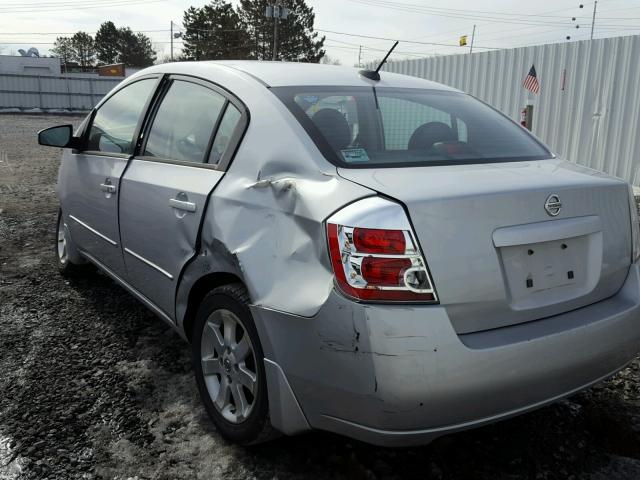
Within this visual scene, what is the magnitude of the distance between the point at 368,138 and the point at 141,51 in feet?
265

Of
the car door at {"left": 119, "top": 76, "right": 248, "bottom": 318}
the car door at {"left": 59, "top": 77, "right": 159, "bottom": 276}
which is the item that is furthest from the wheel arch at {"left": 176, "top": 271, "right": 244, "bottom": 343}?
the car door at {"left": 59, "top": 77, "right": 159, "bottom": 276}

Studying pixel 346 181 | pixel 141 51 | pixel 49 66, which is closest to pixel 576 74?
pixel 346 181

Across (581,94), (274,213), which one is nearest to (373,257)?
(274,213)

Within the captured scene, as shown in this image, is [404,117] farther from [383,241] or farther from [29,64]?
[29,64]

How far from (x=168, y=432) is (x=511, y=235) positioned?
1.69m

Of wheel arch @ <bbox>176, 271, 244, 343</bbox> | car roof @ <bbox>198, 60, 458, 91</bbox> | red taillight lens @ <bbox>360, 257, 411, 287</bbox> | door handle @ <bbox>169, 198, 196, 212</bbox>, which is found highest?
car roof @ <bbox>198, 60, 458, 91</bbox>

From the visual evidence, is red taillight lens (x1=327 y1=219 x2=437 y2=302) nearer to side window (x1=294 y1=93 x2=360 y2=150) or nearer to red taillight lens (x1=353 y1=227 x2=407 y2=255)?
red taillight lens (x1=353 y1=227 x2=407 y2=255)

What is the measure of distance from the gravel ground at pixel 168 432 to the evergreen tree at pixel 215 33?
5569cm

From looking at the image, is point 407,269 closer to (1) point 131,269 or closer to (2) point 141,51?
(1) point 131,269

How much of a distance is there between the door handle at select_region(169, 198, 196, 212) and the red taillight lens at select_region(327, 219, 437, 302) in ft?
3.17

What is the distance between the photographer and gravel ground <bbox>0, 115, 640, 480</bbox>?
7.49 feet

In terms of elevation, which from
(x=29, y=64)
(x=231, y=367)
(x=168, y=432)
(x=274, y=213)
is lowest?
(x=168, y=432)

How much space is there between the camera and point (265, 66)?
2.84m

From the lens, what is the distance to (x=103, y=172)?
346cm
